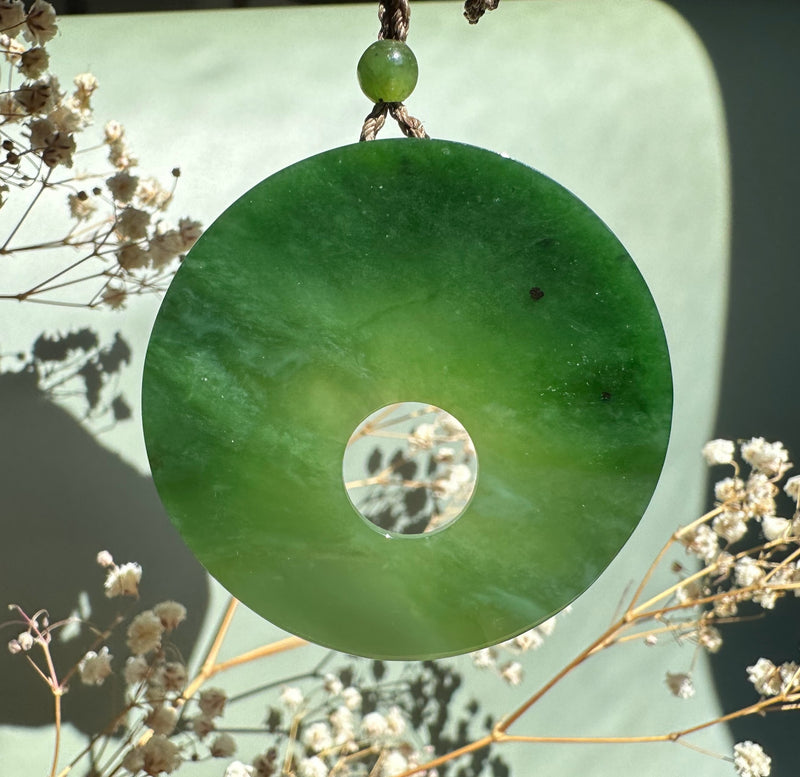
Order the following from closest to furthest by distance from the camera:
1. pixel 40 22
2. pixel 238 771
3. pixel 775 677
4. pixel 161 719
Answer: pixel 40 22 → pixel 161 719 → pixel 238 771 → pixel 775 677

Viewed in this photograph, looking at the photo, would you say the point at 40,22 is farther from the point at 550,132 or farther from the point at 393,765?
the point at 393,765

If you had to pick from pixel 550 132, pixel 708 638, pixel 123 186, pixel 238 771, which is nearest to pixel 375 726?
pixel 238 771

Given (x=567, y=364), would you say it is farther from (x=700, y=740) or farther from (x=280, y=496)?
(x=700, y=740)

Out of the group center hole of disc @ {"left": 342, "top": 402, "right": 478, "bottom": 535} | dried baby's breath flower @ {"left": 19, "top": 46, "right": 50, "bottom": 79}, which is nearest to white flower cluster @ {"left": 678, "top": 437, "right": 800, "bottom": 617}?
center hole of disc @ {"left": 342, "top": 402, "right": 478, "bottom": 535}

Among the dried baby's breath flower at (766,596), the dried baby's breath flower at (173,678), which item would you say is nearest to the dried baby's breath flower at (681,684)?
the dried baby's breath flower at (766,596)

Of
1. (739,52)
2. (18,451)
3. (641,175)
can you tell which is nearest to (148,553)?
(18,451)

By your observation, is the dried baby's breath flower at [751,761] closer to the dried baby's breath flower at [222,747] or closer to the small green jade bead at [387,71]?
the dried baby's breath flower at [222,747]
